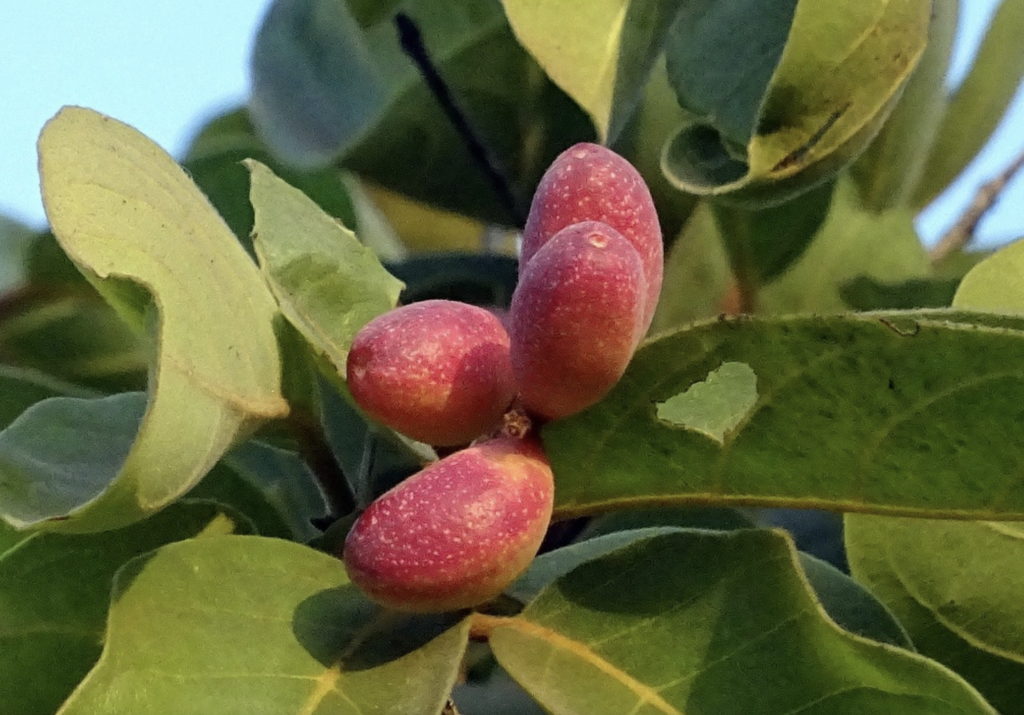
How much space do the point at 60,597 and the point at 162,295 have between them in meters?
0.18

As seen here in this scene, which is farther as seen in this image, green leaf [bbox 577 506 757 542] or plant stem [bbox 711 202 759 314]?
plant stem [bbox 711 202 759 314]

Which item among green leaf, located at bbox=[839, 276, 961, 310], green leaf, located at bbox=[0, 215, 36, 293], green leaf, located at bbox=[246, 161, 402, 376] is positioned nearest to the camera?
green leaf, located at bbox=[246, 161, 402, 376]

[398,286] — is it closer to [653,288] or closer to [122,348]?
[653,288]

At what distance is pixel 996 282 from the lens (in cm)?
61

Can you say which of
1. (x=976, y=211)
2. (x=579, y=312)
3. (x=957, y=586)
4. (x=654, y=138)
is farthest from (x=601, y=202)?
(x=976, y=211)

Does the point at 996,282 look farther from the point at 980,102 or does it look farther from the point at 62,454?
the point at 980,102

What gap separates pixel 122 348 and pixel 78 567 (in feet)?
1.61

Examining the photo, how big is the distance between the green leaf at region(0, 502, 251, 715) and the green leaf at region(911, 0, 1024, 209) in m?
0.92

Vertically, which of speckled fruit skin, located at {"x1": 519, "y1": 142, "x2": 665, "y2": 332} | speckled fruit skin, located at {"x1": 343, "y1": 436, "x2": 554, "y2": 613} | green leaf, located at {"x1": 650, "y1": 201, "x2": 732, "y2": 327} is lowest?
green leaf, located at {"x1": 650, "y1": 201, "x2": 732, "y2": 327}

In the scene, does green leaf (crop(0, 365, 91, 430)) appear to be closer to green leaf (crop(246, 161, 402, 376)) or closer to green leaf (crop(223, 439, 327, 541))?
green leaf (crop(223, 439, 327, 541))

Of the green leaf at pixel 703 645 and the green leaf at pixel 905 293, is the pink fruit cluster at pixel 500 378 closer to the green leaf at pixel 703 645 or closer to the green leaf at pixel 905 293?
the green leaf at pixel 703 645

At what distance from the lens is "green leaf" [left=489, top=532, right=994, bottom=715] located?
17.7 inches

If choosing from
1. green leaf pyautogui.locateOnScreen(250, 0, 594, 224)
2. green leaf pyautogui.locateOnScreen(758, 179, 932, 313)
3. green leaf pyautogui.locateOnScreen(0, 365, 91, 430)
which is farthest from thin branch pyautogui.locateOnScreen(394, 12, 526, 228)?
green leaf pyautogui.locateOnScreen(0, 365, 91, 430)

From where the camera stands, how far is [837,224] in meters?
1.04
